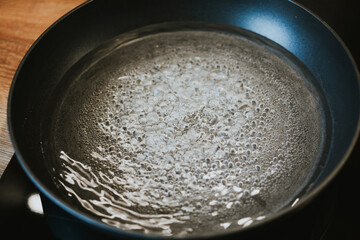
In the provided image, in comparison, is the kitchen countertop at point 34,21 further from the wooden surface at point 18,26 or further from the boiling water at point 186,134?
the boiling water at point 186,134

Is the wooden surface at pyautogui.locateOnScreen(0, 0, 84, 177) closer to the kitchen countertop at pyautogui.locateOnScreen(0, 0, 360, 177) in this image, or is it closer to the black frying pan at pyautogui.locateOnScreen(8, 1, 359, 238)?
the kitchen countertop at pyautogui.locateOnScreen(0, 0, 360, 177)

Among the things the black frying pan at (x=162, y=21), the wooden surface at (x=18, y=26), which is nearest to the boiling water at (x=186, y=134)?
the black frying pan at (x=162, y=21)

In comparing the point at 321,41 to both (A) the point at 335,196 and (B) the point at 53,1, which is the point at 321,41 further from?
(B) the point at 53,1

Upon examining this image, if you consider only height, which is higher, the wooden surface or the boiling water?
the wooden surface

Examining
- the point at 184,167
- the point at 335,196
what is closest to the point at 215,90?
the point at 184,167

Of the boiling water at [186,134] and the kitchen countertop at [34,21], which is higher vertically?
the kitchen countertop at [34,21]

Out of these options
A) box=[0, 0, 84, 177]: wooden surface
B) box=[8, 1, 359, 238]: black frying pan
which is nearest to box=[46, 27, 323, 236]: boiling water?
box=[8, 1, 359, 238]: black frying pan

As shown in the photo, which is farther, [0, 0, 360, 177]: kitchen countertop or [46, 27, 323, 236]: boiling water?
[0, 0, 360, 177]: kitchen countertop
